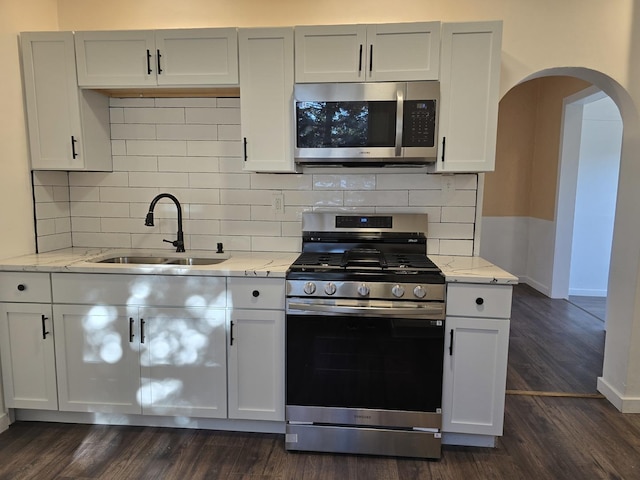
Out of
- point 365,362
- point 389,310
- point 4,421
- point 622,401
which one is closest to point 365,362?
point 365,362

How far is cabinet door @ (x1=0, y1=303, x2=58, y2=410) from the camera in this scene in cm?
230

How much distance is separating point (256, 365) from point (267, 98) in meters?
1.47

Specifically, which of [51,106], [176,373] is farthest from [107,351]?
[51,106]

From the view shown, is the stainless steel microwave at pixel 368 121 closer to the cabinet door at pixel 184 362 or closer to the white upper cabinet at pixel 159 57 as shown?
the white upper cabinet at pixel 159 57

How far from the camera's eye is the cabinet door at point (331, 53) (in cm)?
224

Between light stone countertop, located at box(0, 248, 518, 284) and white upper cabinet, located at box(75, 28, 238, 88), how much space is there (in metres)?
1.03

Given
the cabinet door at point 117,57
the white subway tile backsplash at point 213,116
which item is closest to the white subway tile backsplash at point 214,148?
the white subway tile backsplash at point 213,116

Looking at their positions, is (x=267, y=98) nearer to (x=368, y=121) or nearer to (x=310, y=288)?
(x=368, y=121)

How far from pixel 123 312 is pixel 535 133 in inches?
212

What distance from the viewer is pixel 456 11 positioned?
246 centimetres

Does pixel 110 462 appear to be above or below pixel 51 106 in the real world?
below

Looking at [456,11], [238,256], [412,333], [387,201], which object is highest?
[456,11]

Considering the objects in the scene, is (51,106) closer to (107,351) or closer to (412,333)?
(107,351)

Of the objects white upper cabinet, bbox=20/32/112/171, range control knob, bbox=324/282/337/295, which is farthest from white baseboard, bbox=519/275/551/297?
white upper cabinet, bbox=20/32/112/171
